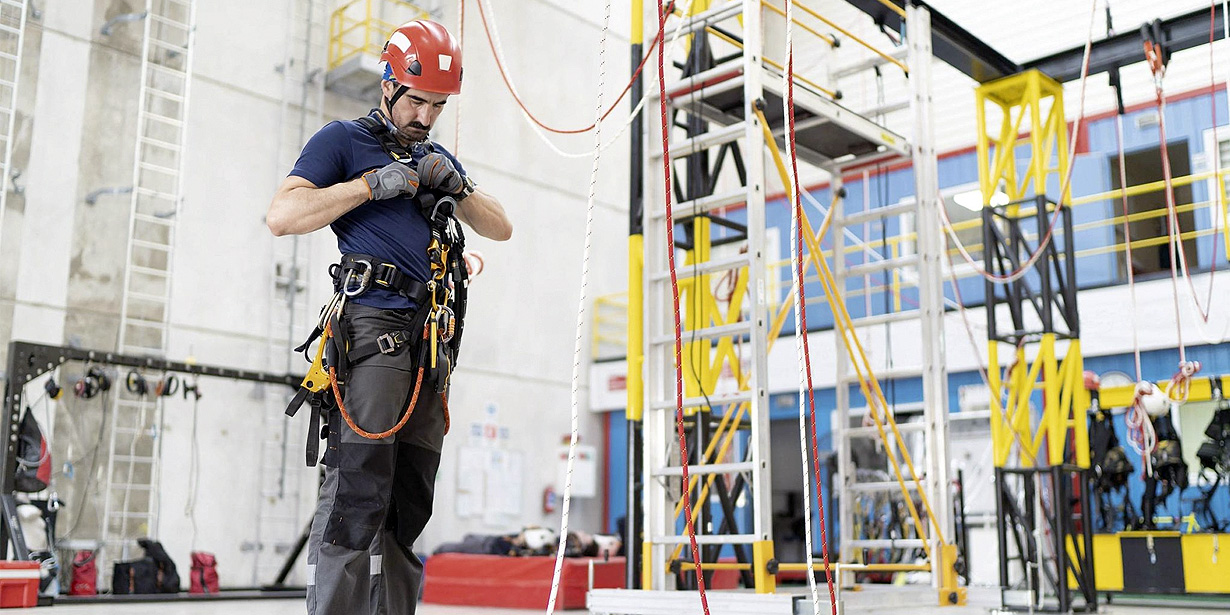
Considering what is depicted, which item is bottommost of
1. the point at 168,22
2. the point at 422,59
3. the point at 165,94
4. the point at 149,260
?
the point at 422,59

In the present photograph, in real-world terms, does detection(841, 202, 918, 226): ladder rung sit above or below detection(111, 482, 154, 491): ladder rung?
above

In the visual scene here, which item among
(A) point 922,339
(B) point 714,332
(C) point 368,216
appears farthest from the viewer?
(A) point 922,339

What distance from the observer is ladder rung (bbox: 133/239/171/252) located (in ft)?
34.3

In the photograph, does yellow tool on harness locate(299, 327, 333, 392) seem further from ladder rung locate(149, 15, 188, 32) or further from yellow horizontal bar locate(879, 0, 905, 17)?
ladder rung locate(149, 15, 188, 32)

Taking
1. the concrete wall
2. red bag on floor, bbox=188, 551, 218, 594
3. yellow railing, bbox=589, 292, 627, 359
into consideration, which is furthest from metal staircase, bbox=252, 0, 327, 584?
yellow railing, bbox=589, 292, 627, 359

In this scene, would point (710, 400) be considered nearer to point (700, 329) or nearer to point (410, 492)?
point (700, 329)

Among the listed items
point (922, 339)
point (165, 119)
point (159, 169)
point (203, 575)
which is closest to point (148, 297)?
point (159, 169)

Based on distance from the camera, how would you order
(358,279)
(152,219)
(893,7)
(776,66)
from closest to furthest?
(358,279), (776,66), (893,7), (152,219)

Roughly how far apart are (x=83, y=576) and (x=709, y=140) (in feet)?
22.6

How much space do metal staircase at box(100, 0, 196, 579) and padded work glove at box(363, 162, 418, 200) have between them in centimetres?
821

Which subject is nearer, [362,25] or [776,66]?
[776,66]

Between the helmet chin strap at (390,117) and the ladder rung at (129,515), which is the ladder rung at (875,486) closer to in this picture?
the helmet chin strap at (390,117)

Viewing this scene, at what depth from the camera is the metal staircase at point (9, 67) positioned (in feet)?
31.4

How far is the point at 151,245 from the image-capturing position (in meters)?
10.6
